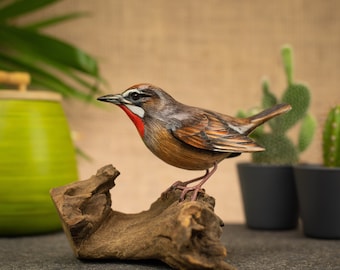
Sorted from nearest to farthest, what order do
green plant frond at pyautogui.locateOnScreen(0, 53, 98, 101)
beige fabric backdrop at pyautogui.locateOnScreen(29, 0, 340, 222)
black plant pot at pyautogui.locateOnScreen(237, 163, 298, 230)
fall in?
1. black plant pot at pyautogui.locateOnScreen(237, 163, 298, 230)
2. green plant frond at pyautogui.locateOnScreen(0, 53, 98, 101)
3. beige fabric backdrop at pyautogui.locateOnScreen(29, 0, 340, 222)

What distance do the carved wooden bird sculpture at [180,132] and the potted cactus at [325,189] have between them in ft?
0.79

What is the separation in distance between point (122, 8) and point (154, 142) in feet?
2.19

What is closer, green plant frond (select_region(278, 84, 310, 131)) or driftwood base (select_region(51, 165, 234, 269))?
driftwood base (select_region(51, 165, 234, 269))

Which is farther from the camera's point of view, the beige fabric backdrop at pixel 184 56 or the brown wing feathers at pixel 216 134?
the beige fabric backdrop at pixel 184 56

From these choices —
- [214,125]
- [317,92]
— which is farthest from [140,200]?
[214,125]

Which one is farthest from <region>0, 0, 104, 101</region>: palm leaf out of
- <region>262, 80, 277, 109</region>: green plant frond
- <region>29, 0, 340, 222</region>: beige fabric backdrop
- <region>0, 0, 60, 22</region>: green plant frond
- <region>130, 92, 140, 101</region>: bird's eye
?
<region>130, 92, 140, 101</region>: bird's eye

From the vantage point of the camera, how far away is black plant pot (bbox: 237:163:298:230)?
100cm

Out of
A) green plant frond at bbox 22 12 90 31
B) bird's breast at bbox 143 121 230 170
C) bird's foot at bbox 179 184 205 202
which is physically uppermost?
green plant frond at bbox 22 12 90 31

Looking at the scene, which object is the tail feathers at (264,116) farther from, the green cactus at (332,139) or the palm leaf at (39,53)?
the palm leaf at (39,53)

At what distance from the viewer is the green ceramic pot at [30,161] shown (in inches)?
34.4

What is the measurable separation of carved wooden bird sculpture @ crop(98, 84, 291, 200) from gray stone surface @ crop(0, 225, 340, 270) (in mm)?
112

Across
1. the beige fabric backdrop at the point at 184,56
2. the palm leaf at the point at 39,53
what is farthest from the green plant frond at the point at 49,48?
the beige fabric backdrop at the point at 184,56

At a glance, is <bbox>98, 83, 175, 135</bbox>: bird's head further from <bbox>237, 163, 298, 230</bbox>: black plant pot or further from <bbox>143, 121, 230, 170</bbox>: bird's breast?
<bbox>237, 163, 298, 230</bbox>: black plant pot

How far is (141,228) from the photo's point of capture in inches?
26.3
